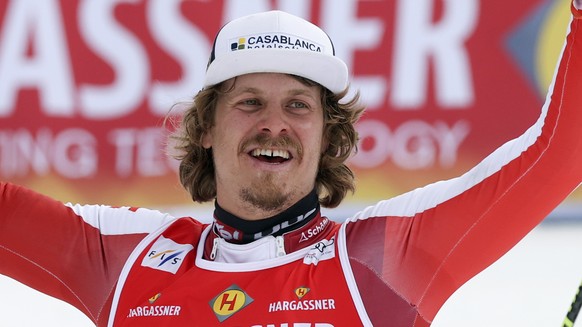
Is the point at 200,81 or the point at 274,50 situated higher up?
the point at 200,81

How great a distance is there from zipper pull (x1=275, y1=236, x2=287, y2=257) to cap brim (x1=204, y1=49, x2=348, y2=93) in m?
0.44

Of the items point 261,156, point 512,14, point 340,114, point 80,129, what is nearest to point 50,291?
point 261,156

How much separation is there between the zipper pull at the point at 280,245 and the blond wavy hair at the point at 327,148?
36 centimetres

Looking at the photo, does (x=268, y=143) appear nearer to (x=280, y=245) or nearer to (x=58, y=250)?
(x=280, y=245)

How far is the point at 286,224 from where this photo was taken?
3049 millimetres

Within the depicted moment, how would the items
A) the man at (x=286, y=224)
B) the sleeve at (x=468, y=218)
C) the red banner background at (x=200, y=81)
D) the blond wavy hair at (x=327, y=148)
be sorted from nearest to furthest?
1. the sleeve at (x=468, y=218)
2. the man at (x=286, y=224)
3. the blond wavy hair at (x=327, y=148)
4. the red banner background at (x=200, y=81)

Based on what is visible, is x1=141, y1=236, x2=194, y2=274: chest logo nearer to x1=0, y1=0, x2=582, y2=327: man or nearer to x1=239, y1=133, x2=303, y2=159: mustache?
x1=0, y1=0, x2=582, y2=327: man

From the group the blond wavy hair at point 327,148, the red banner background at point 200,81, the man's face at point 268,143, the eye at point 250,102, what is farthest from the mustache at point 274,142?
the red banner background at point 200,81

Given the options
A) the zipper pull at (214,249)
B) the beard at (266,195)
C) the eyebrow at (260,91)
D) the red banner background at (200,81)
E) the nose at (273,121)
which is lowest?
the zipper pull at (214,249)

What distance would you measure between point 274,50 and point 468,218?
2.23 ft

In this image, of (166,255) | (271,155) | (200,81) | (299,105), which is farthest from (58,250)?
(200,81)

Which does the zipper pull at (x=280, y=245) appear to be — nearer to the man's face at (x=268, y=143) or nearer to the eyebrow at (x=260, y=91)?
the man's face at (x=268, y=143)

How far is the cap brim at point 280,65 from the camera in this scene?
3.03m

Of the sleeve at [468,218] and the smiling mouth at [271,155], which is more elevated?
the smiling mouth at [271,155]
